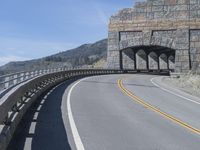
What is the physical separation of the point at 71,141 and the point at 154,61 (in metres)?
96.4

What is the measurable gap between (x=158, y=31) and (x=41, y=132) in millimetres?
68280

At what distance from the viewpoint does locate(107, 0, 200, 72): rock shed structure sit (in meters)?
76.1

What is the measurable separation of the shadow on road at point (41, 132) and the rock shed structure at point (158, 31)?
197 feet

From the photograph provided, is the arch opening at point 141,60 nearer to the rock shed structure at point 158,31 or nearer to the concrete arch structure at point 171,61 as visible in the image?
the rock shed structure at point 158,31

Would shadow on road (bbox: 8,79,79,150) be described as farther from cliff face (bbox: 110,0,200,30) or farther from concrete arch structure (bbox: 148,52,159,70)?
concrete arch structure (bbox: 148,52,159,70)

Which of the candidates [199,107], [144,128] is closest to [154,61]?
[199,107]

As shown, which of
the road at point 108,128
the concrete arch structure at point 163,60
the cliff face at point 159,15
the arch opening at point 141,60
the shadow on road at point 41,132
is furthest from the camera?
the concrete arch structure at point 163,60

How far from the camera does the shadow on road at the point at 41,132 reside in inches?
416

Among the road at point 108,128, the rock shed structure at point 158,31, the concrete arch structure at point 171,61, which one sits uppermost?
the rock shed structure at point 158,31

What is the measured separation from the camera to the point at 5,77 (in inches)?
645

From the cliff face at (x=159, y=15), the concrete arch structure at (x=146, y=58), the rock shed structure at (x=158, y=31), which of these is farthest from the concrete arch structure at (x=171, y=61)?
the cliff face at (x=159, y=15)

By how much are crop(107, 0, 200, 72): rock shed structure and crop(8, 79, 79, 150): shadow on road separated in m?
59.9

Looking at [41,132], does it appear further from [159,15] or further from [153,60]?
[153,60]

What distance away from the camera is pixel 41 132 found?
12.5 meters
